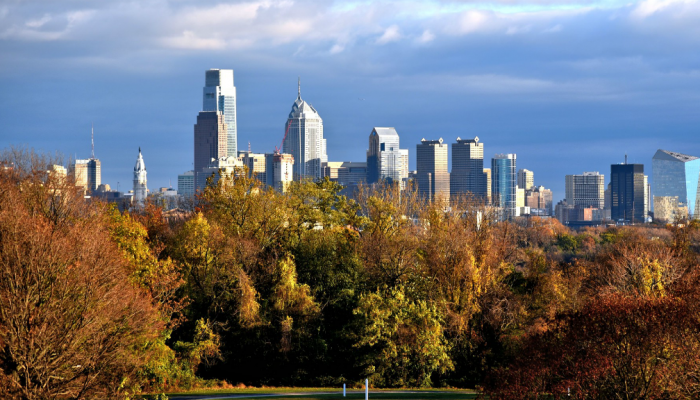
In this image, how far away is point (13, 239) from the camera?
129 feet

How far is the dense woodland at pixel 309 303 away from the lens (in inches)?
1419

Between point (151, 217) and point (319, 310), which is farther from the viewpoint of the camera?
point (151, 217)

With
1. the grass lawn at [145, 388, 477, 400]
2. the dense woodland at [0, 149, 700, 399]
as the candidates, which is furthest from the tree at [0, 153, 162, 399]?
the grass lawn at [145, 388, 477, 400]

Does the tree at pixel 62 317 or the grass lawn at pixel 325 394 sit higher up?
the tree at pixel 62 317

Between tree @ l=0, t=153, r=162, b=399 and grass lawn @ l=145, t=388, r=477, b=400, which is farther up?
tree @ l=0, t=153, r=162, b=399

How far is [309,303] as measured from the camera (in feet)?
209

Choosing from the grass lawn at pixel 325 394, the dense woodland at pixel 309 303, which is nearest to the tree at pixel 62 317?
the dense woodland at pixel 309 303

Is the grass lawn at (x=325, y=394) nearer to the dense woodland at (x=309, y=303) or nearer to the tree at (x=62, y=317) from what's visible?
the dense woodland at (x=309, y=303)

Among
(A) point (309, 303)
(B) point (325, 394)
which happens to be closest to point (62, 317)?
(B) point (325, 394)

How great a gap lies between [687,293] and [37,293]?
30.6m

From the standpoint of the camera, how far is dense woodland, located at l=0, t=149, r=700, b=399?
1419 inches

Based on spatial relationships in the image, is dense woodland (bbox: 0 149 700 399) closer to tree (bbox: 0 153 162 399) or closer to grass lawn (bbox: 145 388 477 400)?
tree (bbox: 0 153 162 399)

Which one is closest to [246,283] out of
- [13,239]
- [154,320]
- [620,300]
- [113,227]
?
[113,227]

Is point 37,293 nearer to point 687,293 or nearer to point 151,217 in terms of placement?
point 687,293
